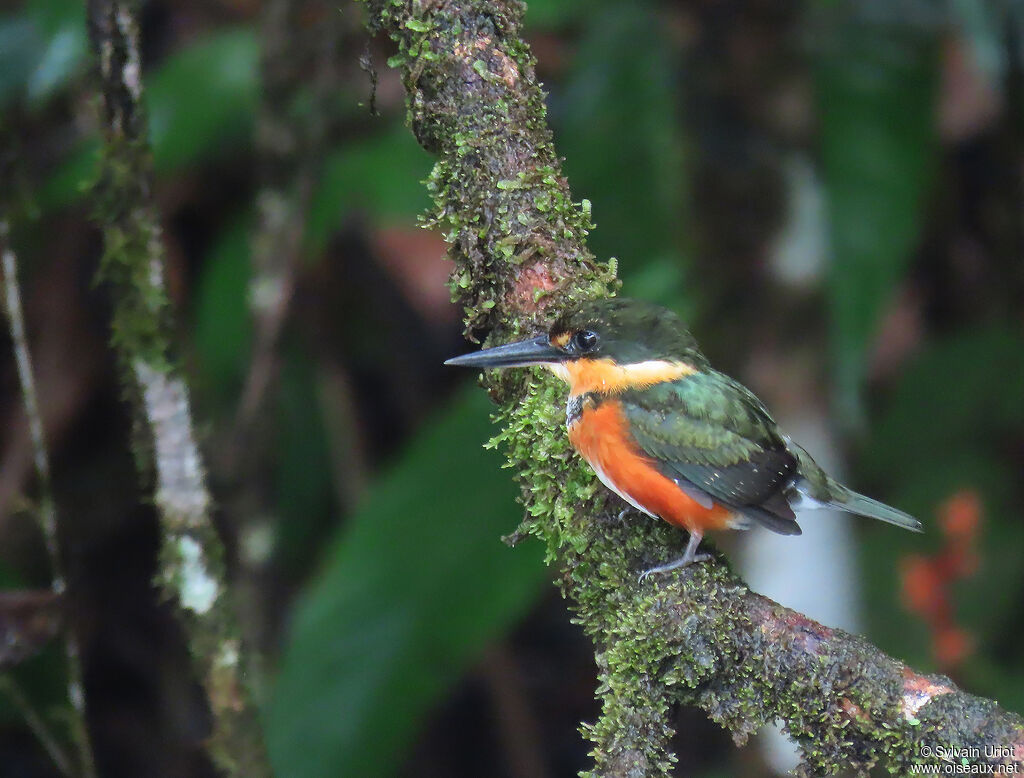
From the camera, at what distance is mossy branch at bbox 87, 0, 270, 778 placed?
7.03ft

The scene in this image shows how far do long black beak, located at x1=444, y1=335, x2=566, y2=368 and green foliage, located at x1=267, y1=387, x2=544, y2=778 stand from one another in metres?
1.23

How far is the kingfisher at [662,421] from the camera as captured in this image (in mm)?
1952

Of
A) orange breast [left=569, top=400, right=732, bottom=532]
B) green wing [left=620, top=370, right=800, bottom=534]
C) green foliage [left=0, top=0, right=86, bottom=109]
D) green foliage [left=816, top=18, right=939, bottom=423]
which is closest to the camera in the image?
orange breast [left=569, top=400, right=732, bottom=532]

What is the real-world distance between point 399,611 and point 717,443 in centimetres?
130

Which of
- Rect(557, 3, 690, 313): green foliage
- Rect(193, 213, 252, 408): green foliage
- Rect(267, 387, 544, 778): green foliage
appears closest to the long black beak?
Rect(267, 387, 544, 778): green foliage

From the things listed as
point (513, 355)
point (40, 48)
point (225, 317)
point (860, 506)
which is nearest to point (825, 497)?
point (860, 506)

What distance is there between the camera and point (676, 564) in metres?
Answer: 1.79

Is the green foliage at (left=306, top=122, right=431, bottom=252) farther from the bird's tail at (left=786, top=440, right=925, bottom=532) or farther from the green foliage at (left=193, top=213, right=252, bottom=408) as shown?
the bird's tail at (left=786, top=440, right=925, bottom=532)

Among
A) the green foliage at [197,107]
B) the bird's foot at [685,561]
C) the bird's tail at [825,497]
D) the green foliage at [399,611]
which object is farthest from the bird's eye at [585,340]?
the green foliage at [197,107]

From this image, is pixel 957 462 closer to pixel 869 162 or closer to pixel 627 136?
pixel 869 162

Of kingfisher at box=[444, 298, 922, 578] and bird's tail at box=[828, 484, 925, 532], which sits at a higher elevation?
kingfisher at box=[444, 298, 922, 578]

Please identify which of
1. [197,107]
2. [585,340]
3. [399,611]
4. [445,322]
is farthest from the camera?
[445,322]

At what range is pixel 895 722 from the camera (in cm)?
150

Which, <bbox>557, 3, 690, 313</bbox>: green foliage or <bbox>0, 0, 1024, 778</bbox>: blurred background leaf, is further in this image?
<bbox>557, 3, 690, 313</bbox>: green foliage
